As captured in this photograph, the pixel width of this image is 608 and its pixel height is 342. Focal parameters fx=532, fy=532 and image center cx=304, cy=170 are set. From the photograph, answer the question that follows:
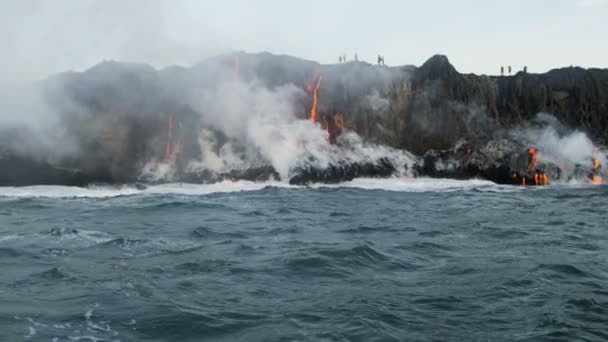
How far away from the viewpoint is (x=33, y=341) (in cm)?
689

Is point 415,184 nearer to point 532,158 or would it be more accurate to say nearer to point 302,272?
point 532,158

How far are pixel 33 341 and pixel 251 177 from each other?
2154cm

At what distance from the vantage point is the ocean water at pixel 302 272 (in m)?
7.47

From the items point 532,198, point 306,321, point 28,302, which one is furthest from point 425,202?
point 28,302

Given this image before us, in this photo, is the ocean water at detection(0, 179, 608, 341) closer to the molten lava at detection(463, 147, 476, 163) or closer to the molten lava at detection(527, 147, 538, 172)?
the molten lava at detection(527, 147, 538, 172)

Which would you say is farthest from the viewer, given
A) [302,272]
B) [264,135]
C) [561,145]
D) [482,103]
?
[482,103]

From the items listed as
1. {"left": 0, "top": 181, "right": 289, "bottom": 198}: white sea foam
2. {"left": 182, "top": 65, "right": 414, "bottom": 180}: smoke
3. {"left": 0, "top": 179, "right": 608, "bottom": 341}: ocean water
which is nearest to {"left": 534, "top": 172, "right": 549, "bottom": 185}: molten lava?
{"left": 182, "top": 65, "right": 414, "bottom": 180}: smoke

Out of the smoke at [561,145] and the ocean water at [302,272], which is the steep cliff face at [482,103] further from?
the ocean water at [302,272]

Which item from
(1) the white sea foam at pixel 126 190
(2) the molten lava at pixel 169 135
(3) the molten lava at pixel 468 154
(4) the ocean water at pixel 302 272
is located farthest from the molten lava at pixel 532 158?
(2) the molten lava at pixel 169 135

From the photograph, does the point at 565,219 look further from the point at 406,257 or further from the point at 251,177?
the point at 251,177

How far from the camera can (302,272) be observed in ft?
34.3

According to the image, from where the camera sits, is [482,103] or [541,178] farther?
[482,103]

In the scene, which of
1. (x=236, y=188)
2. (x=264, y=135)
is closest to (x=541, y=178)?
(x=264, y=135)

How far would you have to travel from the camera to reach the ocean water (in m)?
7.47
